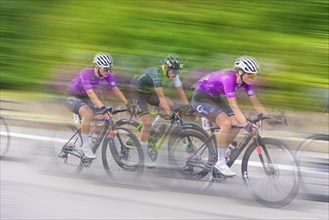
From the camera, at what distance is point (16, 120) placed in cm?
177

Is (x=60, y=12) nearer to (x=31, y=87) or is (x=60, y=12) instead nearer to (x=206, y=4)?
(x=31, y=87)

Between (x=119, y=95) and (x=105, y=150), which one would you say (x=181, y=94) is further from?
(x=105, y=150)

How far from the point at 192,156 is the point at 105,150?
0.28 meters

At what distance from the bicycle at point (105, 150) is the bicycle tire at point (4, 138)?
0.15m

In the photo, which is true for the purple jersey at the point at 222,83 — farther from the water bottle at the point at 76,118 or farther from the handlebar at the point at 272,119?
the water bottle at the point at 76,118

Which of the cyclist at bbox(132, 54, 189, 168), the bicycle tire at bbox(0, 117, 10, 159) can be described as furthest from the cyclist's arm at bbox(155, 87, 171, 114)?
the bicycle tire at bbox(0, 117, 10, 159)

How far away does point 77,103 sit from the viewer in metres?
1.70

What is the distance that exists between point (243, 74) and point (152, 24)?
0.25m

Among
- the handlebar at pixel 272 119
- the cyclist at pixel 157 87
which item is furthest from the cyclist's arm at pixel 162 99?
the handlebar at pixel 272 119

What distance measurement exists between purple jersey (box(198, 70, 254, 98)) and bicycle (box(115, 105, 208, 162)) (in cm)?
9

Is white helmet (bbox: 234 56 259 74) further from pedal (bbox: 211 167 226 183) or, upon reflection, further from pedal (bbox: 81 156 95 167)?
pedal (bbox: 81 156 95 167)

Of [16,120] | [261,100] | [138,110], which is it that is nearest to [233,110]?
[261,100]

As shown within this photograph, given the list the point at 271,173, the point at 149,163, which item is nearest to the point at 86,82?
the point at 149,163

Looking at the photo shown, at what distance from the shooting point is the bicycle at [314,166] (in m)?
1.60
